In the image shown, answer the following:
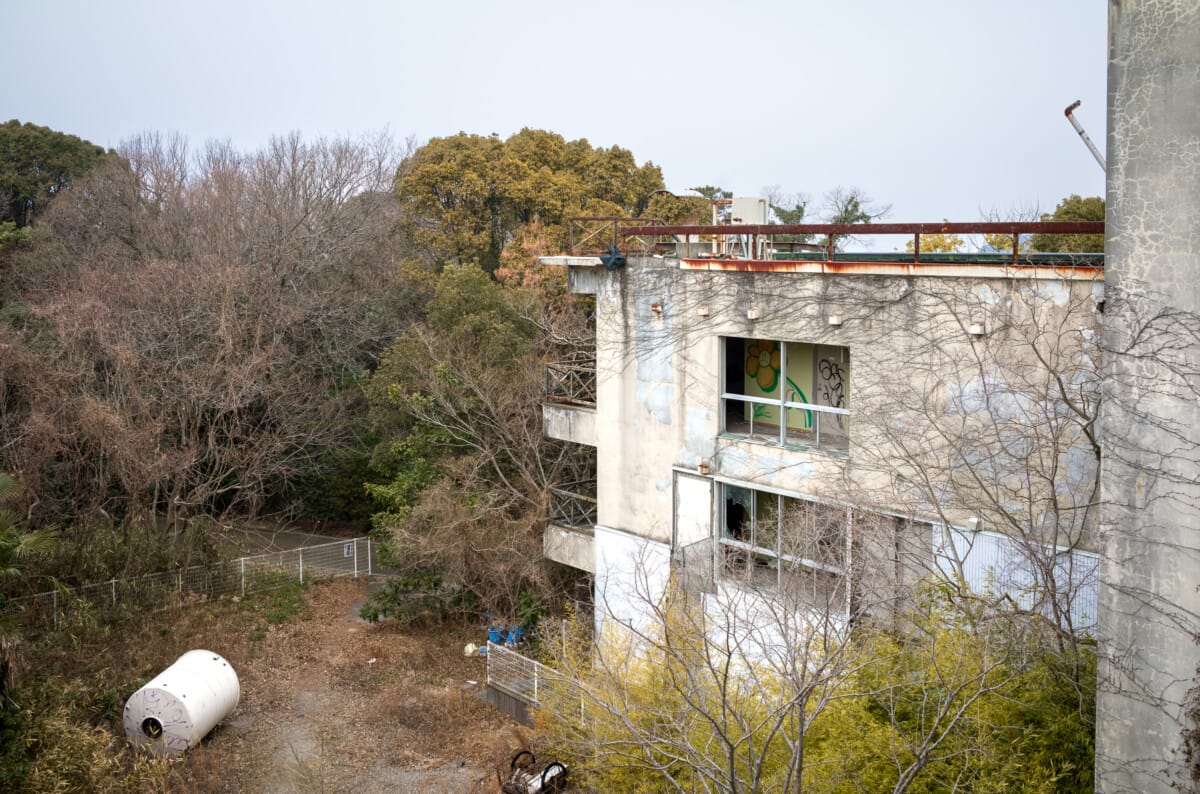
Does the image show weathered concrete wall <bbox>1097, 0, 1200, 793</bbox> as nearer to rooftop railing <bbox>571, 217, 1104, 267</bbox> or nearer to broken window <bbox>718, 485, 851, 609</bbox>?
rooftop railing <bbox>571, 217, 1104, 267</bbox>

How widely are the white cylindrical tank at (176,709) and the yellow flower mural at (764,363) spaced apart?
962cm

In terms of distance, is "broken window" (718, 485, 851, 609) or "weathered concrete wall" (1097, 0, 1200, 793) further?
"broken window" (718, 485, 851, 609)

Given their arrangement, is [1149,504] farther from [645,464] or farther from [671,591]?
[645,464]

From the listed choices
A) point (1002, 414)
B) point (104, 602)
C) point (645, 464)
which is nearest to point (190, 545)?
point (104, 602)

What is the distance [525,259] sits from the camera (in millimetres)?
31000

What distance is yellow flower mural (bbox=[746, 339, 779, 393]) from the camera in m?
15.2

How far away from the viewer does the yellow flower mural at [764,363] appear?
15172 millimetres

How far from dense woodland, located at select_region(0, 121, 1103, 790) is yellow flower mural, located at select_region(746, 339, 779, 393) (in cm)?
465

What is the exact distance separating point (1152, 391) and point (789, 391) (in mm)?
6360

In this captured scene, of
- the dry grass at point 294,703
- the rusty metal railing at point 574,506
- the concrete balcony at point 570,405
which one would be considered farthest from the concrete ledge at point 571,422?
the dry grass at point 294,703

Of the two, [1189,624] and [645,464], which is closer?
[1189,624]

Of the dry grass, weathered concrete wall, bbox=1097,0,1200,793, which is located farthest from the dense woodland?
weathered concrete wall, bbox=1097,0,1200,793

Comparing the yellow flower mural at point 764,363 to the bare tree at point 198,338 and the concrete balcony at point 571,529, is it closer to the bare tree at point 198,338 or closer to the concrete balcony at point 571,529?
the concrete balcony at point 571,529

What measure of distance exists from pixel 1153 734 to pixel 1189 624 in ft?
3.48
